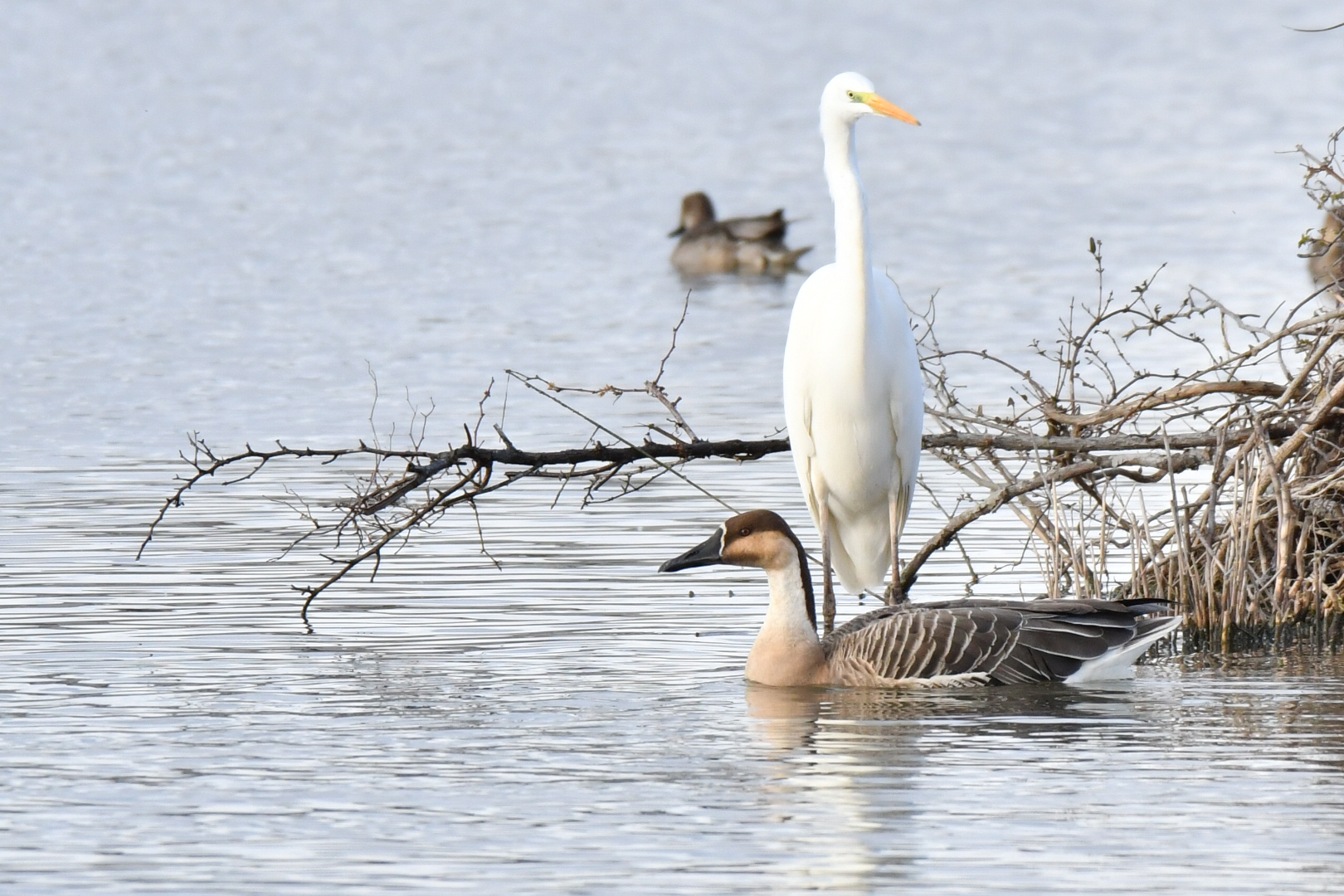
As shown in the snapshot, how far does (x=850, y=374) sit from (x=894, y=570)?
2.69 feet

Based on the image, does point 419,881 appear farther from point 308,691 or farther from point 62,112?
point 62,112

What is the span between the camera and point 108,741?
738 centimetres

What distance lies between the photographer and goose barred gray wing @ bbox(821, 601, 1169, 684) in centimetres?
834

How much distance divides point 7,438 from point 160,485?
6.60 feet

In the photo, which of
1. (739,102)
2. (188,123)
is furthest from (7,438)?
(739,102)

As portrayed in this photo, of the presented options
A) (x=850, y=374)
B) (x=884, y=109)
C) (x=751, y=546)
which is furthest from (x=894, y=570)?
(x=884, y=109)

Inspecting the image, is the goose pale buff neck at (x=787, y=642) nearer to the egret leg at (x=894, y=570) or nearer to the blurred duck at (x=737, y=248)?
the egret leg at (x=894, y=570)

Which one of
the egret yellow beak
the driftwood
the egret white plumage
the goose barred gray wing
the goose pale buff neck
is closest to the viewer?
the goose barred gray wing

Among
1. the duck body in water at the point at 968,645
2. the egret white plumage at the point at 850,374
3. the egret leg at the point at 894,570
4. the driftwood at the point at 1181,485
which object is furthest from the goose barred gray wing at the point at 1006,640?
the egret white plumage at the point at 850,374

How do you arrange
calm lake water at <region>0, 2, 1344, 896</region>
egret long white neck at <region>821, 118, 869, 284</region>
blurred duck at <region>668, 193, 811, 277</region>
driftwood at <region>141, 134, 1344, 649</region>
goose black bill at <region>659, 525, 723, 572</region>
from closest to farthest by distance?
calm lake water at <region>0, 2, 1344, 896</region>, goose black bill at <region>659, 525, 723, 572</region>, driftwood at <region>141, 134, 1344, 649</region>, egret long white neck at <region>821, 118, 869, 284</region>, blurred duck at <region>668, 193, 811, 277</region>

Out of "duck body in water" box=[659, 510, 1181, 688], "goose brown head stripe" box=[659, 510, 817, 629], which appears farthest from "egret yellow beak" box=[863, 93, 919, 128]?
"duck body in water" box=[659, 510, 1181, 688]

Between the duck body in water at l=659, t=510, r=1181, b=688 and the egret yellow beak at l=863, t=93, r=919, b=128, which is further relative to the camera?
the egret yellow beak at l=863, t=93, r=919, b=128

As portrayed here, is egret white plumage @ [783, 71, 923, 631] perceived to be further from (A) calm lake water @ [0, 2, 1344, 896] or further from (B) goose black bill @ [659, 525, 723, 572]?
(B) goose black bill @ [659, 525, 723, 572]

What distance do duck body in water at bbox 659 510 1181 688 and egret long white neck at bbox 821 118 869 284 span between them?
1.59m
